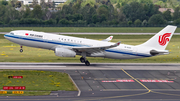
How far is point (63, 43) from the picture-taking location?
44.6 meters

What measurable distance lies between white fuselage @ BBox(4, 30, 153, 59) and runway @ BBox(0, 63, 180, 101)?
9.00 feet

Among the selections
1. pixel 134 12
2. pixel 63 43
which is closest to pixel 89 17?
pixel 134 12

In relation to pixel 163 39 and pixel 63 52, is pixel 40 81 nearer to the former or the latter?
pixel 63 52

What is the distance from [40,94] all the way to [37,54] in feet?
111

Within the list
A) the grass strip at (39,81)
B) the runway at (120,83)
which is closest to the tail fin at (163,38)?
the runway at (120,83)

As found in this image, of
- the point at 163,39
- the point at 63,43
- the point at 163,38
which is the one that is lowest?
the point at 63,43

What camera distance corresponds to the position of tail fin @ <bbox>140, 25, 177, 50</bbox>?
1743 inches

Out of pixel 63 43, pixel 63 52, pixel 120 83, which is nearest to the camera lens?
pixel 120 83

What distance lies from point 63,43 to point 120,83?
51.1 feet

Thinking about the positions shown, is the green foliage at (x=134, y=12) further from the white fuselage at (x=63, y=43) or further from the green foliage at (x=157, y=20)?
the white fuselage at (x=63, y=43)

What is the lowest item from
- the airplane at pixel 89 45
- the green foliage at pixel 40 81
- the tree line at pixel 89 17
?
the tree line at pixel 89 17

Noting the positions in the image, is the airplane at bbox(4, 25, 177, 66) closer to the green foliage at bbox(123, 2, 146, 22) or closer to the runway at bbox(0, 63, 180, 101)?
the runway at bbox(0, 63, 180, 101)

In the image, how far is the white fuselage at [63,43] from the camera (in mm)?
44594

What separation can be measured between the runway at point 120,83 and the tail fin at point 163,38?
3546 millimetres
